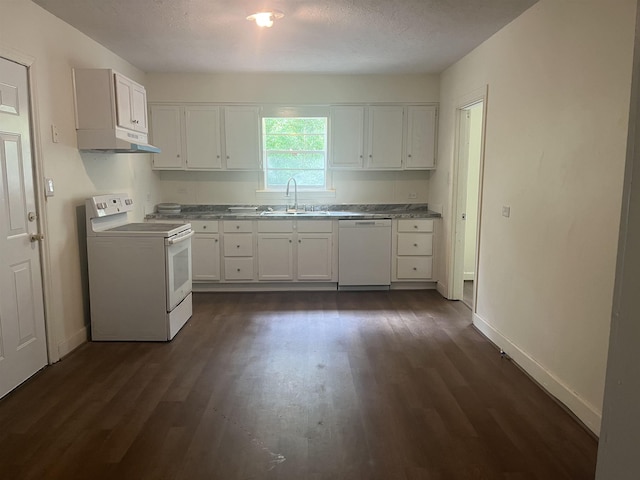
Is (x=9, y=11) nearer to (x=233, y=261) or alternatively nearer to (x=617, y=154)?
(x=233, y=261)

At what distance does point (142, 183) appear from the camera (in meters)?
4.91

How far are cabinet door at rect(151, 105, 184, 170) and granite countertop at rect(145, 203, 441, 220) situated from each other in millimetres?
595

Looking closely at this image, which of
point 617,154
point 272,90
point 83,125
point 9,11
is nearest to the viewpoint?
point 617,154

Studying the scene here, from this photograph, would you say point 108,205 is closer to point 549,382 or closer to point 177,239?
point 177,239

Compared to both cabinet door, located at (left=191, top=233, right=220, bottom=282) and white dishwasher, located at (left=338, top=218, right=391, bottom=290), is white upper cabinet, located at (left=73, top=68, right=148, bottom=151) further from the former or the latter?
white dishwasher, located at (left=338, top=218, right=391, bottom=290)

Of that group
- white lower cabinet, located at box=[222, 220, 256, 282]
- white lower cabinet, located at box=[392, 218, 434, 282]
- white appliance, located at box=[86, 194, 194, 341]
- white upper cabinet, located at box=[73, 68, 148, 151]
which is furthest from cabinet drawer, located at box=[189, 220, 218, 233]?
white lower cabinet, located at box=[392, 218, 434, 282]

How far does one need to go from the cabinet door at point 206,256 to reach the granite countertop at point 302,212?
241 mm

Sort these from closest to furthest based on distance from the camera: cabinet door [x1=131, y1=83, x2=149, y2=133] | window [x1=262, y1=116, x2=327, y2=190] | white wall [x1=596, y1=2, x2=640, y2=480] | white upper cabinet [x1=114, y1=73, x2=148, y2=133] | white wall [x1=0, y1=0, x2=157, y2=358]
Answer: white wall [x1=596, y1=2, x2=640, y2=480] < white wall [x1=0, y1=0, x2=157, y2=358] < white upper cabinet [x1=114, y1=73, x2=148, y2=133] < cabinet door [x1=131, y1=83, x2=149, y2=133] < window [x1=262, y1=116, x2=327, y2=190]

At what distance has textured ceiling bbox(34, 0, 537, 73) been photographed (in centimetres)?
303

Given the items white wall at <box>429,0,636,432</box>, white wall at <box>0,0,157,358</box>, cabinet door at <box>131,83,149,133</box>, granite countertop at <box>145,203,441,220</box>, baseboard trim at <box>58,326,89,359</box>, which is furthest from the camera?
granite countertop at <box>145,203,441,220</box>

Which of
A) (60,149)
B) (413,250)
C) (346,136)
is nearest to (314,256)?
(413,250)

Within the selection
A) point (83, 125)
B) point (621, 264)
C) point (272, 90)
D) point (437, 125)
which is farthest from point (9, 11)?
point (437, 125)

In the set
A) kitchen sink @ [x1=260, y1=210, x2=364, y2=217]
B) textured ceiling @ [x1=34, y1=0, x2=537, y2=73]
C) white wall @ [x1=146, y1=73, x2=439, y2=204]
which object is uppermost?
textured ceiling @ [x1=34, y1=0, x2=537, y2=73]

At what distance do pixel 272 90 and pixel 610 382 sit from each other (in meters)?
5.07
